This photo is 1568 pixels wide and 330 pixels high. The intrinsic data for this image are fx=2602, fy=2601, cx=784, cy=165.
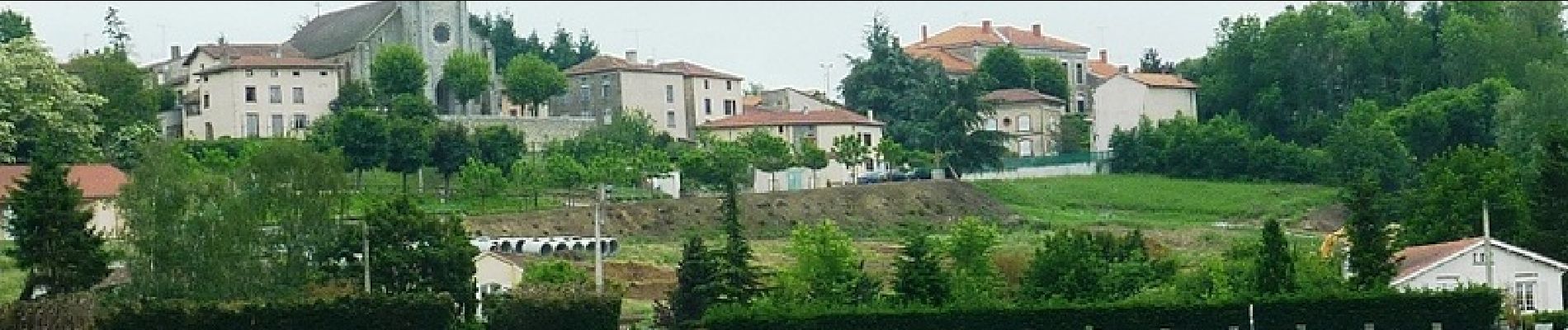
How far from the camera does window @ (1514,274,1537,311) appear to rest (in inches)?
2082

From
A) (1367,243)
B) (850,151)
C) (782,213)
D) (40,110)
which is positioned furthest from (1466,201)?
(40,110)

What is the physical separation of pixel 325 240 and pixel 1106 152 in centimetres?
5606

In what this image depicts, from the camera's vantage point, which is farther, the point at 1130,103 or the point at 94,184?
the point at 1130,103

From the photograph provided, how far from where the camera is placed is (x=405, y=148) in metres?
83.2

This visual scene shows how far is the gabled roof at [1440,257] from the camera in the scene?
Answer: 52.2 metres

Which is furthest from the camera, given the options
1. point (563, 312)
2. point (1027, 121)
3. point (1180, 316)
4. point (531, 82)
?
point (1027, 121)

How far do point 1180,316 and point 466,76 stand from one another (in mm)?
63869

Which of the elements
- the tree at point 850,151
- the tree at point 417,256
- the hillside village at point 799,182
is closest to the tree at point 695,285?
the hillside village at point 799,182

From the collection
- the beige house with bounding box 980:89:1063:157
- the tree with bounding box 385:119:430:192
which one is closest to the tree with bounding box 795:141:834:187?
the tree with bounding box 385:119:430:192

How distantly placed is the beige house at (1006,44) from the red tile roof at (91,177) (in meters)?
56.6

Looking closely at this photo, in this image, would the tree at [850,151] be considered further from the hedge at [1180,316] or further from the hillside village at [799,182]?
the hedge at [1180,316]

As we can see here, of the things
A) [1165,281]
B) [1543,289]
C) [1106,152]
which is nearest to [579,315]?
[1165,281]

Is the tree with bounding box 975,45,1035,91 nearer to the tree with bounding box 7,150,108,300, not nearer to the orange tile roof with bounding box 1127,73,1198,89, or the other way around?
the orange tile roof with bounding box 1127,73,1198,89

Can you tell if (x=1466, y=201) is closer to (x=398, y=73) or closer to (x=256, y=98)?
(x=398, y=73)
